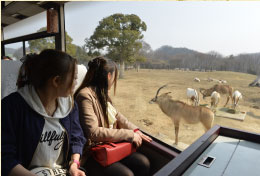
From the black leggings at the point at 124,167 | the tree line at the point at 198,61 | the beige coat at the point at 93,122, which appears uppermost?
the tree line at the point at 198,61

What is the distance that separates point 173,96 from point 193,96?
0.22 metres

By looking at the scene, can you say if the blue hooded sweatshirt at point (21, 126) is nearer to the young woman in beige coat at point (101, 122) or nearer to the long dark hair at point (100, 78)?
the young woman in beige coat at point (101, 122)

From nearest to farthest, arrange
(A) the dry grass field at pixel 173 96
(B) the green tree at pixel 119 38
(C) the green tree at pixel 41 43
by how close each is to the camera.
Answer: (A) the dry grass field at pixel 173 96
(B) the green tree at pixel 119 38
(C) the green tree at pixel 41 43

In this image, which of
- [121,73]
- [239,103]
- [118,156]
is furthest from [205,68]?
[118,156]

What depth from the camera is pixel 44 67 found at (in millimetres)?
810

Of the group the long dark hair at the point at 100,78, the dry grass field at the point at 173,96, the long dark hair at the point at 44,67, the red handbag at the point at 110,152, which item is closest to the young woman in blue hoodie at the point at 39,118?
A: the long dark hair at the point at 44,67

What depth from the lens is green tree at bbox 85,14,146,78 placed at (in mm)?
2264

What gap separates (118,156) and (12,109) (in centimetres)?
65

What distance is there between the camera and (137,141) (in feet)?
4.15

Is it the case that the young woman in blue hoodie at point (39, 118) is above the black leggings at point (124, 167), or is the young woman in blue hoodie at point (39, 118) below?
above

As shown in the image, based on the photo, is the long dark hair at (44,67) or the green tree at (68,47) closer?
the long dark hair at (44,67)

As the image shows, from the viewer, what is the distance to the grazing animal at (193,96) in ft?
6.47

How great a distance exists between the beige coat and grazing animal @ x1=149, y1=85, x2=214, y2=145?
3.29 feet

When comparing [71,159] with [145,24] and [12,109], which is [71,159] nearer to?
[12,109]
